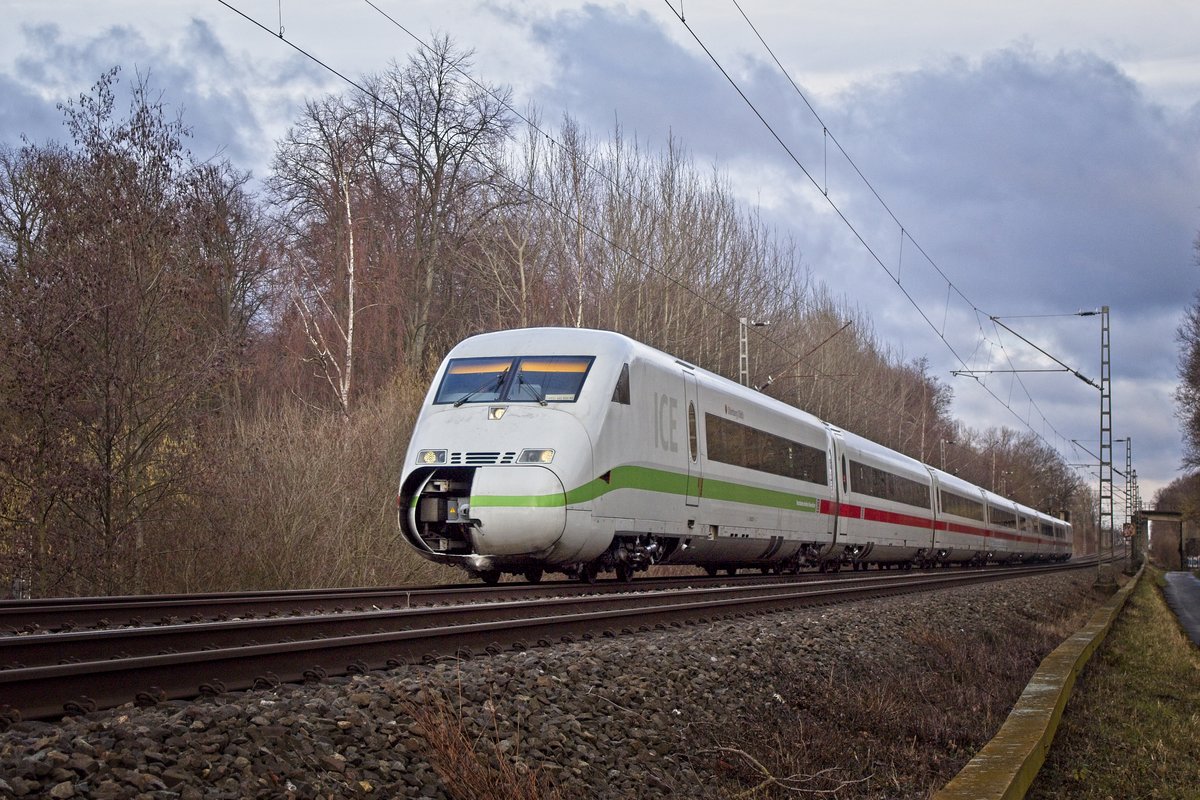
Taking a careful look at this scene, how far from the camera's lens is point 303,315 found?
1373 inches

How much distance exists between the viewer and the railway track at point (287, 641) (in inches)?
219

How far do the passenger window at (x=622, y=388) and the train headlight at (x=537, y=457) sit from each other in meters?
1.36

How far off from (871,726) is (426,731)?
3.50 metres

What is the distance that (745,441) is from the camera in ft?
64.2

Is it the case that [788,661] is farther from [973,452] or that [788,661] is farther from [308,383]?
[973,452]

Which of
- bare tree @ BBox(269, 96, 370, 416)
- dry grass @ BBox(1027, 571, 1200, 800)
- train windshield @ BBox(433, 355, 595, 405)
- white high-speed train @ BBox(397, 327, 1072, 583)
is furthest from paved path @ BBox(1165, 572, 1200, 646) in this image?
bare tree @ BBox(269, 96, 370, 416)

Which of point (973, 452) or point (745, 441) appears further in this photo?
point (973, 452)

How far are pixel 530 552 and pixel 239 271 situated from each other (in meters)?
31.7

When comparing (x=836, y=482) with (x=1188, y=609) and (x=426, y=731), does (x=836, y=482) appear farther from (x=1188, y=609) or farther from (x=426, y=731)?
(x=426, y=731)

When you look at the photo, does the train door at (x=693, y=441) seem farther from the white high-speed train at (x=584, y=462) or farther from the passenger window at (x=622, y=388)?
the passenger window at (x=622, y=388)

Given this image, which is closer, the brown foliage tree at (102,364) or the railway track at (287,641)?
the railway track at (287,641)

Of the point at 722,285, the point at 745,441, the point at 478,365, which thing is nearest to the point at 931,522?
the point at 722,285

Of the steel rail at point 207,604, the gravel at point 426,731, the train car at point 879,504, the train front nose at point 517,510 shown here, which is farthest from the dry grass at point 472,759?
the train car at point 879,504

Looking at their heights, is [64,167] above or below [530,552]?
above
